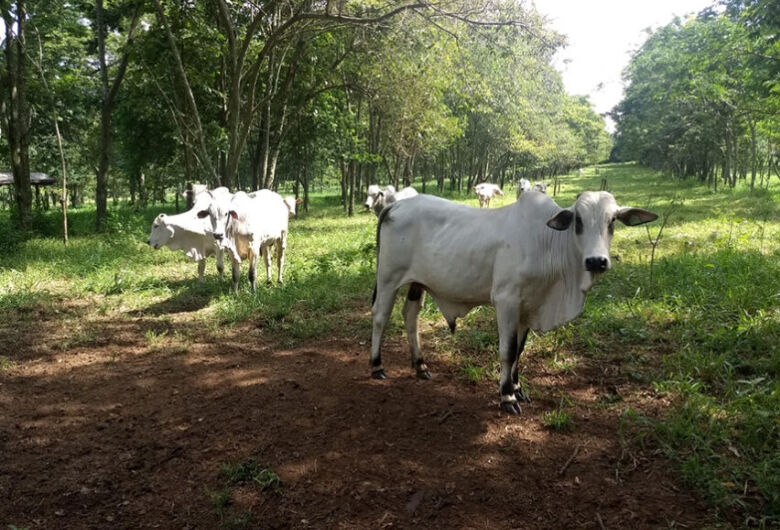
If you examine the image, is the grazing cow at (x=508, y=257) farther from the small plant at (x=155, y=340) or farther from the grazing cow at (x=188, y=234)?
the grazing cow at (x=188, y=234)

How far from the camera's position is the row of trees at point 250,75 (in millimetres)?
8352

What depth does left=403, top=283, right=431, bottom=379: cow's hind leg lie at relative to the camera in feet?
15.4

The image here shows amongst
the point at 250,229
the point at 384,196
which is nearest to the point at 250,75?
the point at 384,196

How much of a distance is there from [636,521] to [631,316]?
3.62 metres

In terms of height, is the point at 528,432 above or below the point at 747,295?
below

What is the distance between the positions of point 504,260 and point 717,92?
1917 centimetres

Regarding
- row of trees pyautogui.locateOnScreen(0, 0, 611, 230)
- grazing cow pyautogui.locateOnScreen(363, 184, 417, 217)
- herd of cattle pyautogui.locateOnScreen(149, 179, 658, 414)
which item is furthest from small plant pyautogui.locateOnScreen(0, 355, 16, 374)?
grazing cow pyautogui.locateOnScreen(363, 184, 417, 217)

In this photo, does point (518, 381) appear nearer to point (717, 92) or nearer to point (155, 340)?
point (155, 340)

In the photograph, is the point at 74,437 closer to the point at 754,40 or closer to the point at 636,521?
the point at 636,521

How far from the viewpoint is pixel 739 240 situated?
9375mm

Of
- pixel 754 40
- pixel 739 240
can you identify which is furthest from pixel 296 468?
pixel 754 40

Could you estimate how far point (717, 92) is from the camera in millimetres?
18203

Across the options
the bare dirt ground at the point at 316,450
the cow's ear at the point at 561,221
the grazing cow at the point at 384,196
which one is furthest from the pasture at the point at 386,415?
the grazing cow at the point at 384,196

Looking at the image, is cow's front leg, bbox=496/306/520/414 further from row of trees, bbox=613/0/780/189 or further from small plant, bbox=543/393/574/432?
row of trees, bbox=613/0/780/189
